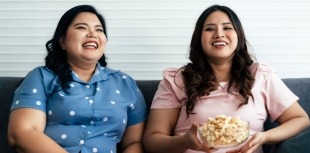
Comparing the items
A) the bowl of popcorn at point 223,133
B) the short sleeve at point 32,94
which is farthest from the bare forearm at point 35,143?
the bowl of popcorn at point 223,133

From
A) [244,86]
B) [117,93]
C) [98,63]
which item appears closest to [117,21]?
[98,63]

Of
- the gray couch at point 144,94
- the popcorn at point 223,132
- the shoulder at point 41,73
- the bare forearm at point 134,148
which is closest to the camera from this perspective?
the popcorn at point 223,132

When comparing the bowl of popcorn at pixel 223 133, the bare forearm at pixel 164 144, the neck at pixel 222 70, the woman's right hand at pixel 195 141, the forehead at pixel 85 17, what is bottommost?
the bare forearm at pixel 164 144

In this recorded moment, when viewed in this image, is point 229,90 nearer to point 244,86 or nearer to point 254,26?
point 244,86

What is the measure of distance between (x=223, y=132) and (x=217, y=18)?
0.67m

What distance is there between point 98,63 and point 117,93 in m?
0.20

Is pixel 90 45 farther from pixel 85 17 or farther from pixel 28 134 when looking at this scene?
pixel 28 134

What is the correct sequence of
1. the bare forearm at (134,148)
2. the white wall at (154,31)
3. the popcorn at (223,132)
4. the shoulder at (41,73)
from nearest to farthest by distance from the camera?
the popcorn at (223,132) → the shoulder at (41,73) → the bare forearm at (134,148) → the white wall at (154,31)

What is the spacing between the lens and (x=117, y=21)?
7.19 feet

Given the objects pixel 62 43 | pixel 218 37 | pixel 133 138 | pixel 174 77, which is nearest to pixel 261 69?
pixel 218 37

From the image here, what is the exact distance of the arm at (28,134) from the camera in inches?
60.3

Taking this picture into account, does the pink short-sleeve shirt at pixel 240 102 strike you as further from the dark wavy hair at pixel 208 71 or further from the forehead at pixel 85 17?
the forehead at pixel 85 17

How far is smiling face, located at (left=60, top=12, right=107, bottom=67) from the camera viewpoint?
1737 millimetres

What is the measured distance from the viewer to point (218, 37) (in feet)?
5.76
